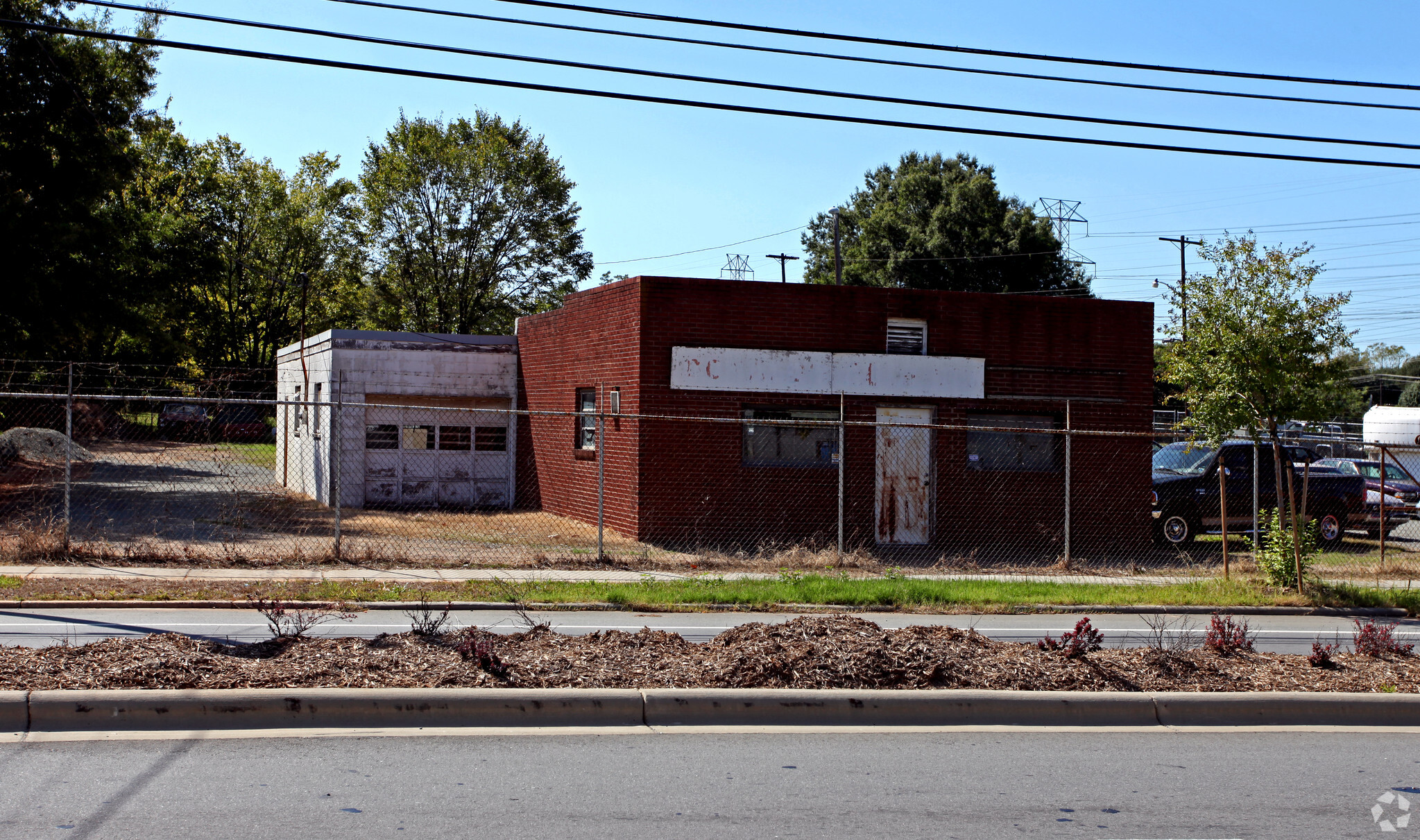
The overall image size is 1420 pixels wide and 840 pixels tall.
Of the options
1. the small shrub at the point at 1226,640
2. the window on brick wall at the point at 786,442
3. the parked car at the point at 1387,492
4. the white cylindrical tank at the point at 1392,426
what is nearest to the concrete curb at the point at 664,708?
the small shrub at the point at 1226,640

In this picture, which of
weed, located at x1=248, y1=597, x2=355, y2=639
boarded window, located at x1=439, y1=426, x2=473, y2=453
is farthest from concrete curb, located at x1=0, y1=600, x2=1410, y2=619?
boarded window, located at x1=439, y1=426, x2=473, y2=453

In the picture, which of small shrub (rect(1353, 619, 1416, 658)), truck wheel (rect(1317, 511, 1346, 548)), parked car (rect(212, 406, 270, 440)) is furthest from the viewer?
parked car (rect(212, 406, 270, 440))

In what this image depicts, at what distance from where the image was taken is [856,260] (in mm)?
50062

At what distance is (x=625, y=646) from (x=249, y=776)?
2.96m

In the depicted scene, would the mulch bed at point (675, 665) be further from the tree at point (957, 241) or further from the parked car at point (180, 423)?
the tree at point (957, 241)

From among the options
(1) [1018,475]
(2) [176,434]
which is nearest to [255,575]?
(1) [1018,475]

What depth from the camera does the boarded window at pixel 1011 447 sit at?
18.8 m

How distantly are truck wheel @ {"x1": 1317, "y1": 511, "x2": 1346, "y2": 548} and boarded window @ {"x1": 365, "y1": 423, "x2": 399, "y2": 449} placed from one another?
18.4 metres

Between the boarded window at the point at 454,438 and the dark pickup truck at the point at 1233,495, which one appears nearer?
the dark pickup truck at the point at 1233,495

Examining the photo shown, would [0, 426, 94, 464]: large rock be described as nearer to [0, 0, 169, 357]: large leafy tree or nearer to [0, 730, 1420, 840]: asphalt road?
[0, 0, 169, 357]: large leafy tree

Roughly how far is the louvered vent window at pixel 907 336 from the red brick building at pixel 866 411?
0.10ft

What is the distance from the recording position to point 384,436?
75.8ft

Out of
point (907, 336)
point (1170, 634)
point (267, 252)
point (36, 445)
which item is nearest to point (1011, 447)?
point (907, 336)

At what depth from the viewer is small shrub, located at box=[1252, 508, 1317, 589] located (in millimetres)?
14406
